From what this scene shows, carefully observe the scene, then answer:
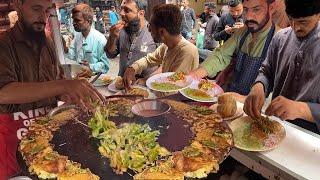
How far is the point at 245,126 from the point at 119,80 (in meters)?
1.40

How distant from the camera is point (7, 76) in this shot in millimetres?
1858

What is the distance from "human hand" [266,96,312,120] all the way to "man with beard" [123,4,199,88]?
→ 141cm

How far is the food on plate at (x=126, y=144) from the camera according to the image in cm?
132

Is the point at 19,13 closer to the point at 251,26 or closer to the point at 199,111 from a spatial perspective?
the point at 199,111

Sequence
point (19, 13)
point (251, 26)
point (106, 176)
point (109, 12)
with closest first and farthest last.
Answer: point (106, 176), point (19, 13), point (251, 26), point (109, 12)

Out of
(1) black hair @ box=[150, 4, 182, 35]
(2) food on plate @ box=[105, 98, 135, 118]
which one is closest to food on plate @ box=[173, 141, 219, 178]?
(2) food on plate @ box=[105, 98, 135, 118]

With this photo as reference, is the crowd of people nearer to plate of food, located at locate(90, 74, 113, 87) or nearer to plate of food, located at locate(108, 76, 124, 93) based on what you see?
plate of food, located at locate(108, 76, 124, 93)

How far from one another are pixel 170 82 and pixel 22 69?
4.10ft

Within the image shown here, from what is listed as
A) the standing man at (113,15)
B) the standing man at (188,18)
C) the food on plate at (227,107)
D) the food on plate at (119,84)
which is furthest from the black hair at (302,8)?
the standing man at (188,18)

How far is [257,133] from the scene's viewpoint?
1.83 metres

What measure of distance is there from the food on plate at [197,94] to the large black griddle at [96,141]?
571mm

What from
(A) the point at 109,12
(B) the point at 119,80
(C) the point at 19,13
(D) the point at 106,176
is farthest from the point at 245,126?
(A) the point at 109,12

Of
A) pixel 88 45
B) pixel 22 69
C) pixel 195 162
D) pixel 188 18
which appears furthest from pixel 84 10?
pixel 188 18

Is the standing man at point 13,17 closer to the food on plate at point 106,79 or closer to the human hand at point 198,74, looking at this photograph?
the food on plate at point 106,79
